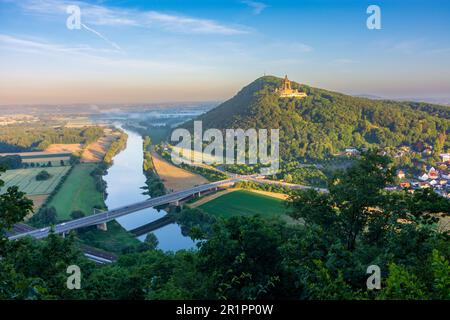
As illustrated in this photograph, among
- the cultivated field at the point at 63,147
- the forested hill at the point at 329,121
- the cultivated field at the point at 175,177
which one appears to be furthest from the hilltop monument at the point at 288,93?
the cultivated field at the point at 63,147

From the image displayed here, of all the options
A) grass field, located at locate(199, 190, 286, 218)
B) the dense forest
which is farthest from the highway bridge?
the dense forest

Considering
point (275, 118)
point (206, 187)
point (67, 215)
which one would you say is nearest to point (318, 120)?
point (275, 118)

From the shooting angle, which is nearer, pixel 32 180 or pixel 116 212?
pixel 116 212

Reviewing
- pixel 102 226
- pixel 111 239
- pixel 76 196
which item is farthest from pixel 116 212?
pixel 76 196

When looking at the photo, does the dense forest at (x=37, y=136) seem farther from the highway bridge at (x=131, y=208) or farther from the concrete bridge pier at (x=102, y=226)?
the concrete bridge pier at (x=102, y=226)

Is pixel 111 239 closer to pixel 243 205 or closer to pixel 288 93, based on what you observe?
pixel 243 205

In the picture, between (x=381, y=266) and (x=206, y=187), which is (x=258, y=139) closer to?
(x=206, y=187)
